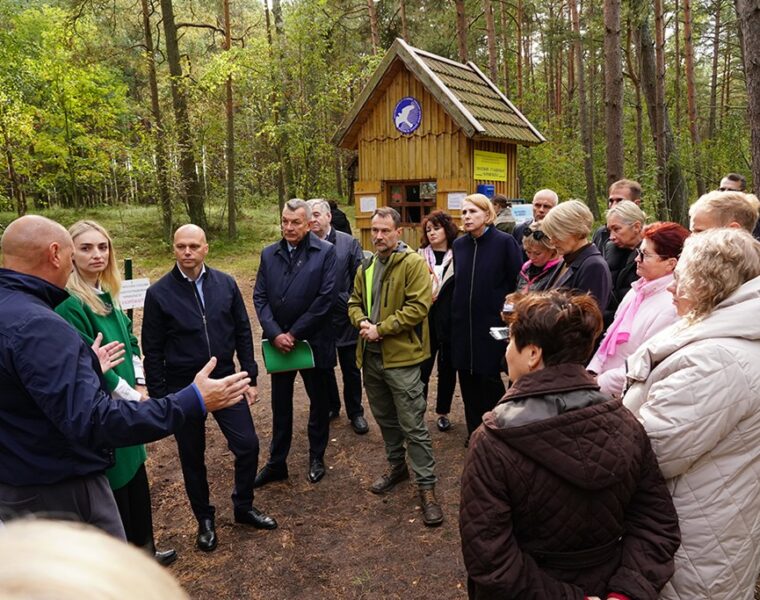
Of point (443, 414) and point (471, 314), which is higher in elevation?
point (471, 314)

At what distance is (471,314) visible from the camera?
4.44 metres

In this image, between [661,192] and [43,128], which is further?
[43,128]

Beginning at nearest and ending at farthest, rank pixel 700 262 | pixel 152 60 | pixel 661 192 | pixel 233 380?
1. pixel 700 262
2. pixel 233 380
3. pixel 661 192
4. pixel 152 60

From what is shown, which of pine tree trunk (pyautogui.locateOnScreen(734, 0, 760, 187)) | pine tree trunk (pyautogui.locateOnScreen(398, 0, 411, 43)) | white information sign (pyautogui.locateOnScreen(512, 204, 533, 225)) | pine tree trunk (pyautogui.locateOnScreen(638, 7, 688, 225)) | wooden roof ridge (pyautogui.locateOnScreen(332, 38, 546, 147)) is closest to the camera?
pine tree trunk (pyautogui.locateOnScreen(734, 0, 760, 187))

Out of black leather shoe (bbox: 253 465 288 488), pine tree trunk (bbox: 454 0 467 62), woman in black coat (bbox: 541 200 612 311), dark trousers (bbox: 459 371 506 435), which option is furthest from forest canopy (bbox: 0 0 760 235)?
black leather shoe (bbox: 253 465 288 488)

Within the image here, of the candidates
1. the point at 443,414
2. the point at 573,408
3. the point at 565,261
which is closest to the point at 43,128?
the point at 443,414

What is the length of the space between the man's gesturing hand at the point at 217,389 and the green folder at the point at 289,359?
1.88m

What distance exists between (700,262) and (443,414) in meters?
3.81

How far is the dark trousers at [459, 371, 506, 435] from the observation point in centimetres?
454

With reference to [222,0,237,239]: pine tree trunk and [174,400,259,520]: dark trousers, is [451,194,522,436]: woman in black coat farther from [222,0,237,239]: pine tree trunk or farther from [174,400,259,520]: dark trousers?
[222,0,237,239]: pine tree trunk

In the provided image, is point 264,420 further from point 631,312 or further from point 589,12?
point 589,12

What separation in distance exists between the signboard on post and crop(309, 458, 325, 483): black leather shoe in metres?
5.41

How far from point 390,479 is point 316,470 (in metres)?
0.67

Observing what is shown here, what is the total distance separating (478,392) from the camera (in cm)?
463
